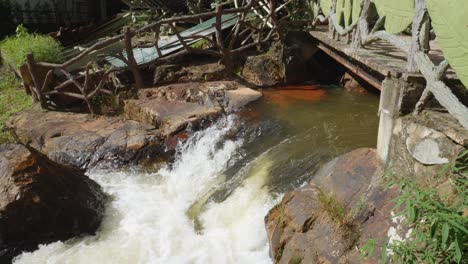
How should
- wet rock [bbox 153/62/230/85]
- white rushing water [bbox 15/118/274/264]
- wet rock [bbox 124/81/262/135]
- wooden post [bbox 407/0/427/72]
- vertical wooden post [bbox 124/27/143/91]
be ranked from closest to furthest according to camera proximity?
wooden post [bbox 407/0/427/72] → white rushing water [bbox 15/118/274/264] → wet rock [bbox 124/81/262/135] → vertical wooden post [bbox 124/27/143/91] → wet rock [bbox 153/62/230/85]

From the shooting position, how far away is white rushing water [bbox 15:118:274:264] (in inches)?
199

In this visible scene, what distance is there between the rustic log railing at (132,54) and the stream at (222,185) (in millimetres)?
2023

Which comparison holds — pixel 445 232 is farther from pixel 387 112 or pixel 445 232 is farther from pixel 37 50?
pixel 37 50

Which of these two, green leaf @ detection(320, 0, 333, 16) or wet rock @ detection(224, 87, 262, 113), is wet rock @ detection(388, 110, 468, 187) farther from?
green leaf @ detection(320, 0, 333, 16)

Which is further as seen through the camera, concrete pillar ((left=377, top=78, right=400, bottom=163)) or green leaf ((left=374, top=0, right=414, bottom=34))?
concrete pillar ((left=377, top=78, right=400, bottom=163))

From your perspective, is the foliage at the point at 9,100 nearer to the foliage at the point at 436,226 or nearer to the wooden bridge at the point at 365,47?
the wooden bridge at the point at 365,47

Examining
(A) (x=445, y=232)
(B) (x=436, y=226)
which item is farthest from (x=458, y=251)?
(B) (x=436, y=226)

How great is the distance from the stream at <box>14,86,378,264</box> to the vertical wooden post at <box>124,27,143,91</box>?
2326 mm

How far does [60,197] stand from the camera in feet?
18.2

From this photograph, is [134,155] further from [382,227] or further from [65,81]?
[382,227]

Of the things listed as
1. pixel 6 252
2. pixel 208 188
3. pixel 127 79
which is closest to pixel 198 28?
pixel 127 79

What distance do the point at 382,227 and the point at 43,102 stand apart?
7.45m

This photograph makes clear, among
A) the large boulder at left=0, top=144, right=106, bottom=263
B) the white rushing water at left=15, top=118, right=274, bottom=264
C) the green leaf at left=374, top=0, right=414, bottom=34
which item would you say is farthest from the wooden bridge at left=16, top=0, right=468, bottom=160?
the large boulder at left=0, top=144, right=106, bottom=263

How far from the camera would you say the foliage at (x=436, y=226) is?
9.09ft
